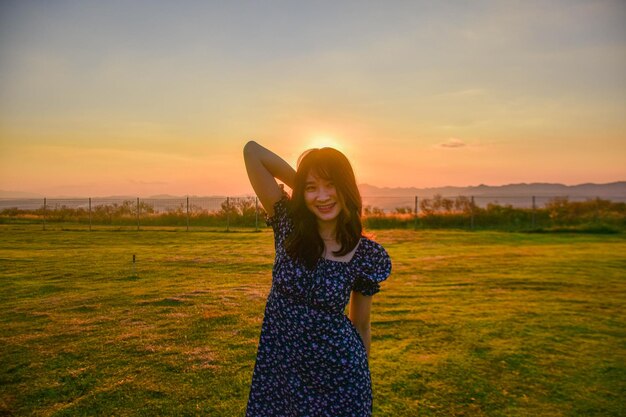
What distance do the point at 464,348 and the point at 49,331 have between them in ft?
16.7

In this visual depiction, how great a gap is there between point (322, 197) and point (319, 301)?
48cm

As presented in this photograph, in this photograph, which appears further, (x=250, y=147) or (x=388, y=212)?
(x=388, y=212)

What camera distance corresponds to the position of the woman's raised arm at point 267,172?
8.12ft

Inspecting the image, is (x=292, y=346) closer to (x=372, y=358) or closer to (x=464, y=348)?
(x=372, y=358)

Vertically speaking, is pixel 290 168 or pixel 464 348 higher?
pixel 290 168

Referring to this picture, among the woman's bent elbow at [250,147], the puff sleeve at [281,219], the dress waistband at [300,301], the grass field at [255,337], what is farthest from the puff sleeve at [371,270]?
A: the grass field at [255,337]

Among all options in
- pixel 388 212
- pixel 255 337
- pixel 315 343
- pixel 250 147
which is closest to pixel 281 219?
pixel 250 147

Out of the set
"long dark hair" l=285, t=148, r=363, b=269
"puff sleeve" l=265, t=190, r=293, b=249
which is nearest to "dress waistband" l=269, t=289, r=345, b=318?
"long dark hair" l=285, t=148, r=363, b=269

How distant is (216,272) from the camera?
35.0 feet

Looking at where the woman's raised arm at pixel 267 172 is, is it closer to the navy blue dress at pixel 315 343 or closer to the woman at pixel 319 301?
the woman at pixel 319 301

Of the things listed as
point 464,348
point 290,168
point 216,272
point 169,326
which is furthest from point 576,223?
point 290,168

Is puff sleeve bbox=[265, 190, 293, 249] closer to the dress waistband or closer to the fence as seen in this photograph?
the dress waistband

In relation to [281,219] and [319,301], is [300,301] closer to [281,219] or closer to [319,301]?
[319,301]

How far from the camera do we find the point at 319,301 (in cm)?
215
